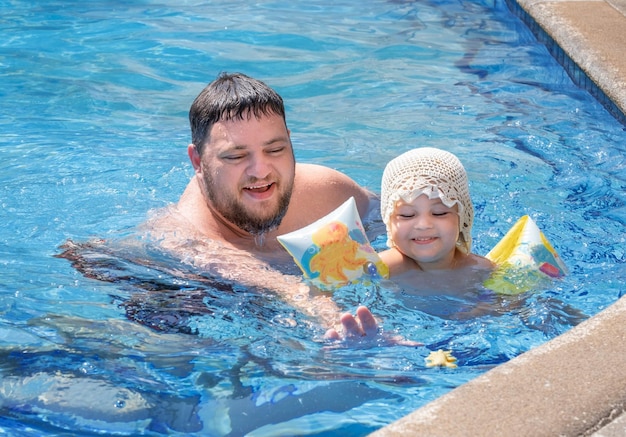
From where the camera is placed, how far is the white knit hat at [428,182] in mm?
4293

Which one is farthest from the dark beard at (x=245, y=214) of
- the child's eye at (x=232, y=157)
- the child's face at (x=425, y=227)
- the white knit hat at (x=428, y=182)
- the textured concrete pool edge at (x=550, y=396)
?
the textured concrete pool edge at (x=550, y=396)

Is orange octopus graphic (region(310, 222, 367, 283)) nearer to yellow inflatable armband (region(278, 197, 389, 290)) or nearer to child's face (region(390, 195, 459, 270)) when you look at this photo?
yellow inflatable armband (region(278, 197, 389, 290))

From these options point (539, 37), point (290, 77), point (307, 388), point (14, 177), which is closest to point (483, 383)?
point (307, 388)

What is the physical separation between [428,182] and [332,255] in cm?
55

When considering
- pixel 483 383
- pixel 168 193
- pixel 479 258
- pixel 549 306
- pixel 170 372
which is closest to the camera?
pixel 483 383

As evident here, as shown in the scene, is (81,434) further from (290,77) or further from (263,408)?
(290,77)

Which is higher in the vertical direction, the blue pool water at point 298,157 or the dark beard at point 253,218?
the dark beard at point 253,218

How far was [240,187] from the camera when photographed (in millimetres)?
4688

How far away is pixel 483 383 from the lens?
2998 millimetres

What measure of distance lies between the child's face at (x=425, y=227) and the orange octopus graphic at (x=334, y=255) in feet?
0.71

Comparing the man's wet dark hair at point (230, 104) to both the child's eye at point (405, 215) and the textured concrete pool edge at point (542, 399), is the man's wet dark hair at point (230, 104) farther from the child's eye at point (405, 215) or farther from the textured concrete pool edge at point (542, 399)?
the textured concrete pool edge at point (542, 399)

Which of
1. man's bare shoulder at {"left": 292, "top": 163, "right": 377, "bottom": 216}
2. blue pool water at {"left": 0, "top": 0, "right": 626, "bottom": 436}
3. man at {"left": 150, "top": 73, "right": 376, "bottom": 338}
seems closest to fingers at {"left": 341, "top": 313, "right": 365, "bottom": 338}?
blue pool water at {"left": 0, "top": 0, "right": 626, "bottom": 436}

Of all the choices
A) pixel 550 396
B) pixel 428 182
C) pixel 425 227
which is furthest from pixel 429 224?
pixel 550 396

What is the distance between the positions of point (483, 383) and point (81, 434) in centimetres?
141
